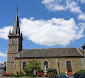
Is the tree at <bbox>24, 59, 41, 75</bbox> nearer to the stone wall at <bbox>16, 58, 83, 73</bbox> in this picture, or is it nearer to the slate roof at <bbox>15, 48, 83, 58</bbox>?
the stone wall at <bbox>16, 58, 83, 73</bbox>

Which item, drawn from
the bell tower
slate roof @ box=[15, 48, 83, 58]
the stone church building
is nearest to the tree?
the stone church building

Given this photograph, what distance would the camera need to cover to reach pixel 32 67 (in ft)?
95.6

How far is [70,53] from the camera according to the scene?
104 feet

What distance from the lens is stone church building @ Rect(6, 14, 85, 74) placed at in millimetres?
30141

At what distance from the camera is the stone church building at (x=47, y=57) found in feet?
98.9

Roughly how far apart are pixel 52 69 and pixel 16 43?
14.9 metres

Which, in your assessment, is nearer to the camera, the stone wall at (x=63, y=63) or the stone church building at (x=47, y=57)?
the stone wall at (x=63, y=63)

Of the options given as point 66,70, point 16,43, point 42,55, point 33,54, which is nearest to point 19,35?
point 16,43

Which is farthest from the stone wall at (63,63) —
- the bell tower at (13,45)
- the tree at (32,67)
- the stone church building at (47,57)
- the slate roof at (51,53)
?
the bell tower at (13,45)

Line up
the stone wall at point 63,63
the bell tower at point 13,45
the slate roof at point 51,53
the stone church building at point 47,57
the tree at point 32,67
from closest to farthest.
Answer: the tree at point 32,67 < the stone wall at point 63,63 < the stone church building at point 47,57 < the slate roof at point 51,53 < the bell tower at point 13,45

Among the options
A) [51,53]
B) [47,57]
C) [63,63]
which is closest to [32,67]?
[47,57]

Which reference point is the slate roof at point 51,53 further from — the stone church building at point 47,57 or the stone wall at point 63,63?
the stone wall at point 63,63

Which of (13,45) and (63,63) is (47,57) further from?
(13,45)

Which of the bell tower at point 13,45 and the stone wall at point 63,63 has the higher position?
the bell tower at point 13,45
